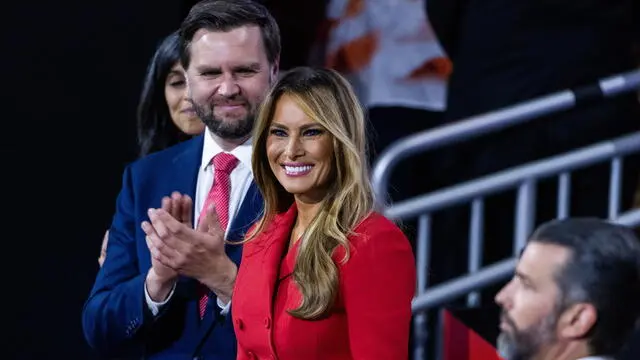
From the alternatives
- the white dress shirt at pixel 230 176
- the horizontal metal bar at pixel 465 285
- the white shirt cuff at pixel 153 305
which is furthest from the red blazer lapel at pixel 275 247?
the horizontal metal bar at pixel 465 285

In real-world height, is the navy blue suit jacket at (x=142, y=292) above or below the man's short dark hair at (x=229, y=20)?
below

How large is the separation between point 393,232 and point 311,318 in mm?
207

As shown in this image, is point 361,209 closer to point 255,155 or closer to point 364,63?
point 255,155

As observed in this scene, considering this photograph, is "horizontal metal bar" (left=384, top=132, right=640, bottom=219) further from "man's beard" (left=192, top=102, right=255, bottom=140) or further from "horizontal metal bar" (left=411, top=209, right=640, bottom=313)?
"man's beard" (left=192, top=102, right=255, bottom=140)

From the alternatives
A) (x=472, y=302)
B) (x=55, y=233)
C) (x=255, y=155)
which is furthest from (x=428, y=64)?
(x=255, y=155)

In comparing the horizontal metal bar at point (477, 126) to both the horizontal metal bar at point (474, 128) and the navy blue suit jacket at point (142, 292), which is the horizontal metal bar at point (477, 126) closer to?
the horizontal metal bar at point (474, 128)

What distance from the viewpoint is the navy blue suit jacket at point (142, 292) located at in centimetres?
270

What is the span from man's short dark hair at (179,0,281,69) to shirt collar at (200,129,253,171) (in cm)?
15

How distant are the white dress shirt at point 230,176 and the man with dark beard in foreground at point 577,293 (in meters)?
0.63

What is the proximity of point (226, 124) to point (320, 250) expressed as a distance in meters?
0.36

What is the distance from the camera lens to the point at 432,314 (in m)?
4.53

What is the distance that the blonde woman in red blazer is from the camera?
2.42 m

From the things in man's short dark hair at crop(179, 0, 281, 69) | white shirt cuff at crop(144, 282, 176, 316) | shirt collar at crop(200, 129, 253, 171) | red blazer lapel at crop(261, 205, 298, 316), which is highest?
man's short dark hair at crop(179, 0, 281, 69)

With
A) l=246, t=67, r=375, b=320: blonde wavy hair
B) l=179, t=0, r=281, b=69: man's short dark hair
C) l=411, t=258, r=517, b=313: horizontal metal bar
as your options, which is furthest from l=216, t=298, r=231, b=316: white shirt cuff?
l=411, t=258, r=517, b=313: horizontal metal bar
